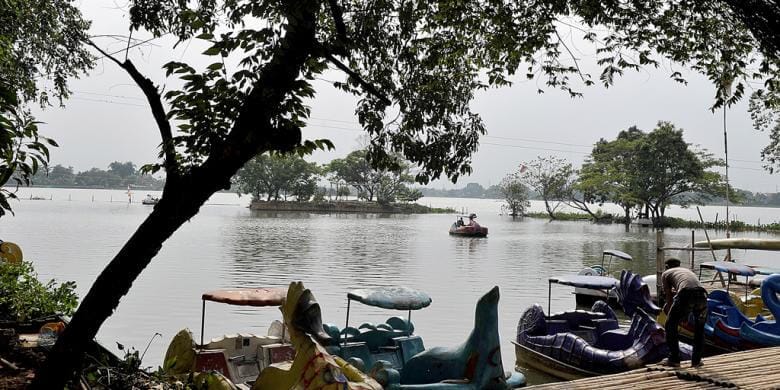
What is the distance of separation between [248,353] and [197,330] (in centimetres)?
509

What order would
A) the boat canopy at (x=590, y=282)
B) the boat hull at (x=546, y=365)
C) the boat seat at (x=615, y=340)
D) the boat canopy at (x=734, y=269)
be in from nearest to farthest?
1. the boat hull at (x=546, y=365)
2. the boat seat at (x=615, y=340)
3. the boat canopy at (x=590, y=282)
4. the boat canopy at (x=734, y=269)

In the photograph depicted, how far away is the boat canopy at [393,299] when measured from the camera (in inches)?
279

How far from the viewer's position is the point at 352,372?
4.74m

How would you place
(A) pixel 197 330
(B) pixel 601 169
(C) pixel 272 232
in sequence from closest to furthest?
(A) pixel 197 330, (C) pixel 272 232, (B) pixel 601 169

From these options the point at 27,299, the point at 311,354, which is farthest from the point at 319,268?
the point at 311,354

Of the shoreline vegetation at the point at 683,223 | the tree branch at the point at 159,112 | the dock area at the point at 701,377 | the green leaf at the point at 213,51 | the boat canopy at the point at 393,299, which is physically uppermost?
the green leaf at the point at 213,51

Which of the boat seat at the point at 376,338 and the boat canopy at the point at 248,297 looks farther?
the boat seat at the point at 376,338

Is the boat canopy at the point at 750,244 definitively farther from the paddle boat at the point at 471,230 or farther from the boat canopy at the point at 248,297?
the paddle boat at the point at 471,230

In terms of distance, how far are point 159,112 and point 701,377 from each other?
602cm

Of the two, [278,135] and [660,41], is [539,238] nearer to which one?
[660,41]

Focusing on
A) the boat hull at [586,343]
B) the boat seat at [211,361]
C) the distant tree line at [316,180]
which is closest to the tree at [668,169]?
the distant tree line at [316,180]

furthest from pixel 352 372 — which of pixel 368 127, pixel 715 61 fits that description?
pixel 715 61

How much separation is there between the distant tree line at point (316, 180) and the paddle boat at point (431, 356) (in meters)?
59.9

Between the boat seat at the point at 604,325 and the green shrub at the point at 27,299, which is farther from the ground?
the green shrub at the point at 27,299
